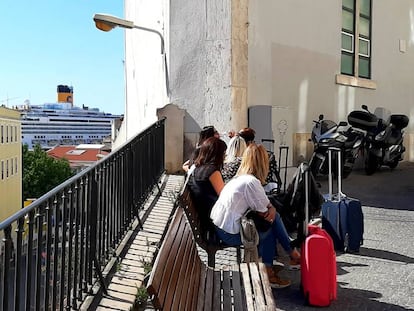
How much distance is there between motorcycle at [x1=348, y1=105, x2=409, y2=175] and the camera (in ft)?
34.9

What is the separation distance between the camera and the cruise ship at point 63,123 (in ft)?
407

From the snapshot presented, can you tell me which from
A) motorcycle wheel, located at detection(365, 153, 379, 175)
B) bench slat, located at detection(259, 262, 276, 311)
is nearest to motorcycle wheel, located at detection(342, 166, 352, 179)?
motorcycle wheel, located at detection(365, 153, 379, 175)

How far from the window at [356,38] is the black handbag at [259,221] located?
333 inches

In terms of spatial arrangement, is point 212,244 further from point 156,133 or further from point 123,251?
point 156,133

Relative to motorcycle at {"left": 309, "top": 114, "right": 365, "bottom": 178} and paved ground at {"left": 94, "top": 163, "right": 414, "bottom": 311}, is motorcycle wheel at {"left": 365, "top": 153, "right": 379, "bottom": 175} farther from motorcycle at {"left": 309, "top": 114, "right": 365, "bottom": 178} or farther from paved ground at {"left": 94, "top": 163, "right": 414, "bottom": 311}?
paved ground at {"left": 94, "top": 163, "right": 414, "bottom": 311}

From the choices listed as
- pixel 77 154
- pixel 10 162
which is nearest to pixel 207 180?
pixel 10 162

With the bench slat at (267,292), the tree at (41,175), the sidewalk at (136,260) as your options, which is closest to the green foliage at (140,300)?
the sidewalk at (136,260)

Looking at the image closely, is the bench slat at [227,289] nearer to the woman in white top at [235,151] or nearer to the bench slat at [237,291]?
the bench slat at [237,291]

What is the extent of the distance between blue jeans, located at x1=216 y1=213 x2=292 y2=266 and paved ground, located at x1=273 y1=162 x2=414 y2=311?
319 mm

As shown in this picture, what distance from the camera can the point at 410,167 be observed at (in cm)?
1275

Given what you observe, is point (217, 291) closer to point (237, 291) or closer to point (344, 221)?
point (237, 291)

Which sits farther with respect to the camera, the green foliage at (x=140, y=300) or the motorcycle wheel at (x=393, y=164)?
the motorcycle wheel at (x=393, y=164)

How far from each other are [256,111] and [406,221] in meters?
3.23

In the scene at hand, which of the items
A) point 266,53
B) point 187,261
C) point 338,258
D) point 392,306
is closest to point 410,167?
point 266,53
